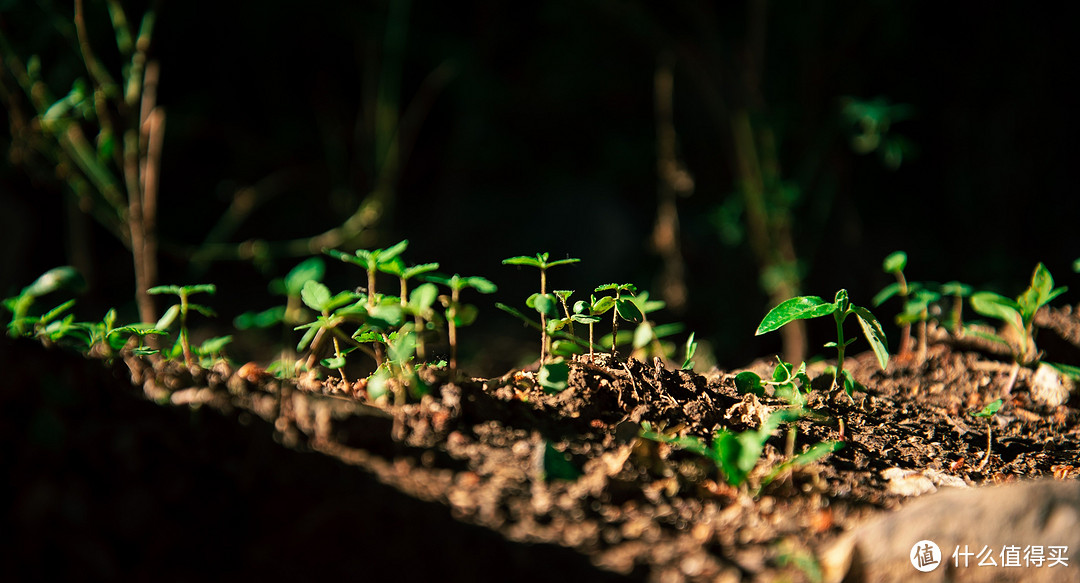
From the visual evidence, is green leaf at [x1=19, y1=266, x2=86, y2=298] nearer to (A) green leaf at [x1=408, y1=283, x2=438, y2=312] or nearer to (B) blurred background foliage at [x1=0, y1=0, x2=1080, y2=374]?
(A) green leaf at [x1=408, y1=283, x2=438, y2=312]

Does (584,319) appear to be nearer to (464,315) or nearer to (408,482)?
(464,315)

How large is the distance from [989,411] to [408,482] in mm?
859

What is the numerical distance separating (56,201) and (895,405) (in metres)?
4.74

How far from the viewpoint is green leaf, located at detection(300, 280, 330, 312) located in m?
0.95

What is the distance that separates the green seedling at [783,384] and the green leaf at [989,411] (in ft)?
0.90

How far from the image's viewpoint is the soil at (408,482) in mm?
681

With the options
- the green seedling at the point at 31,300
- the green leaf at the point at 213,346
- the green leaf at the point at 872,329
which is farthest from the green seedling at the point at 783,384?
the green seedling at the point at 31,300

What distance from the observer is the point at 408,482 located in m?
0.77

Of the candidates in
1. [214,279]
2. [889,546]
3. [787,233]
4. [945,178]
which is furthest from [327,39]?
[889,546]

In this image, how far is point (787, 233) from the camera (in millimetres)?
2951

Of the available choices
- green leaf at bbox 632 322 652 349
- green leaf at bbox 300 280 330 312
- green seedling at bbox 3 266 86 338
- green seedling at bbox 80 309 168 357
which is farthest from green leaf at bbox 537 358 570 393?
green seedling at bbox 3 266 86 338

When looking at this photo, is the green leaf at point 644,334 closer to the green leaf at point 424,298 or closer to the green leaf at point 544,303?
the green leaf at point 544,303

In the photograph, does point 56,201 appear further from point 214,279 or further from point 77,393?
point 77,393

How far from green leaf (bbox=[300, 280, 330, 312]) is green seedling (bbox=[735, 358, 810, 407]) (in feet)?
1.87
